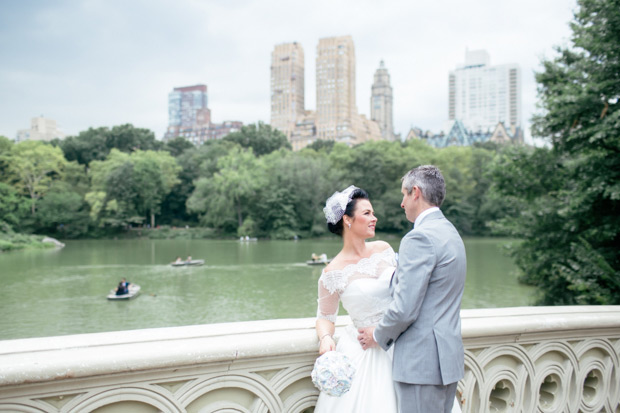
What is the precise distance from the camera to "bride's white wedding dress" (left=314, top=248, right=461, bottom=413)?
6.10 feet

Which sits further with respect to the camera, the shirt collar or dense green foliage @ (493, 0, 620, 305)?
dense green foliage @ (493, 0, 620, 305)

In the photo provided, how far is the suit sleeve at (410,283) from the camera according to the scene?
1.67 metres

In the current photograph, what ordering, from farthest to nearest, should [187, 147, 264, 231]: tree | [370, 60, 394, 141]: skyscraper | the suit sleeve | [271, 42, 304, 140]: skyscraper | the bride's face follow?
[370, 60, 394, 141]: skyscraper
[271, 42, 304, 140]: skyscraper
[187, 147, 264, 231]: tree
the bride's face
the suit sleeve

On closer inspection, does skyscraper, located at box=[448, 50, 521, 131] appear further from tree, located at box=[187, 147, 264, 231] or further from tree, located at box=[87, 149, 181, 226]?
tree, located at box=[87, 149, 181, 226]

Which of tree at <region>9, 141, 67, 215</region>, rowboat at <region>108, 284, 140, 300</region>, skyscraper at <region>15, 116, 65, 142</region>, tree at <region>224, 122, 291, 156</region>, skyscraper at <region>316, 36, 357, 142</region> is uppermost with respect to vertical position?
skyscraper at <region>316, 36, 357, 142</region>

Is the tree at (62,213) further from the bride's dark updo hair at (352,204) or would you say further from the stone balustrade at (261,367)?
the stone balustrade at (261,367)

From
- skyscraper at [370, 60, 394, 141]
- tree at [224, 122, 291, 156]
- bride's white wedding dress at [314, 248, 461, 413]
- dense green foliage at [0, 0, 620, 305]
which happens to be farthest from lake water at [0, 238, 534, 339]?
skyscraper at [370, 60, 394, 141]

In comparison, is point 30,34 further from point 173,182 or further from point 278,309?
point 278,309

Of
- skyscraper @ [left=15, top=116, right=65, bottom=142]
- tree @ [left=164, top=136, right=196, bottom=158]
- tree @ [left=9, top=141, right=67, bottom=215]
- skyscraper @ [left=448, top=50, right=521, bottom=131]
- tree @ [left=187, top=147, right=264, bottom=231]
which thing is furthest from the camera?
skyscraper @ [left=448, top=50, right=521, bottom=131]

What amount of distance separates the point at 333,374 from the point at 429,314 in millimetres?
403

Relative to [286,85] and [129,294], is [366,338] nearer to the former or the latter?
[129,294]

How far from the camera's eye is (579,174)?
880 cm

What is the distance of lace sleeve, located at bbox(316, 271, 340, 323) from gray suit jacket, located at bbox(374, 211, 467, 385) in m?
0.29

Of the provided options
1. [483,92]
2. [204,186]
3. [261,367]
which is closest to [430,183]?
[261,367]
